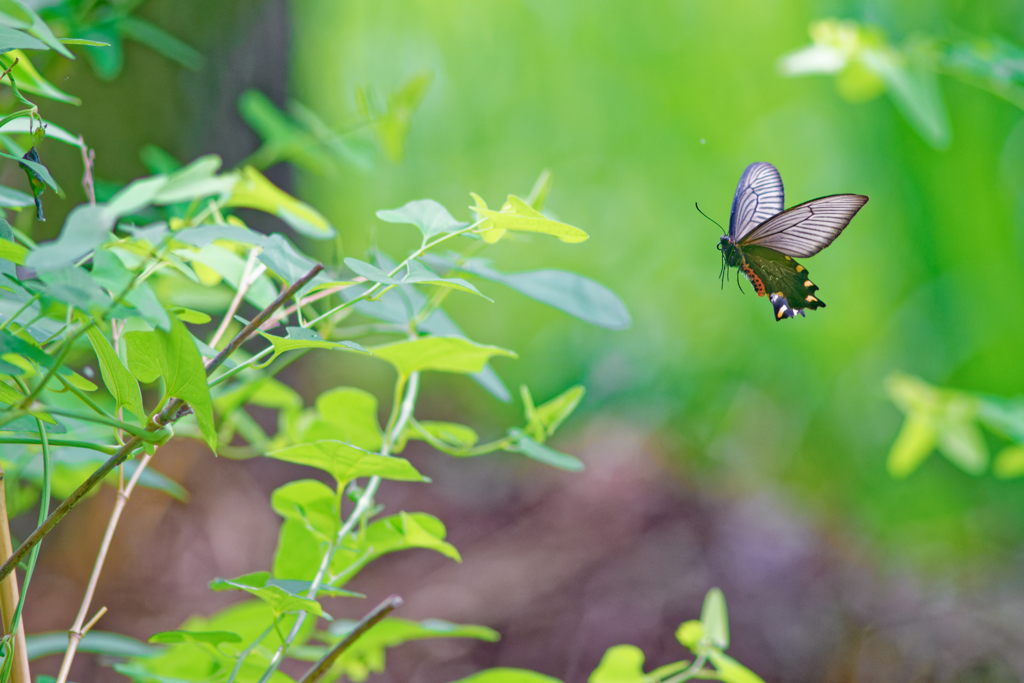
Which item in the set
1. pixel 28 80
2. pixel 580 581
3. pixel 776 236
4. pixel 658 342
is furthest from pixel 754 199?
pixel 658 342

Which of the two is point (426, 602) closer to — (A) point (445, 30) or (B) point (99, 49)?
(B) point (99, 49)

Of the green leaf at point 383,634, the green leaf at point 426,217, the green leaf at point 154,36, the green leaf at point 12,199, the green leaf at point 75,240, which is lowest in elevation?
the green leaf at point 383,634

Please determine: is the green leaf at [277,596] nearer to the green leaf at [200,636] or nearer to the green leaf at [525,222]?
the green leaf at [200,636]

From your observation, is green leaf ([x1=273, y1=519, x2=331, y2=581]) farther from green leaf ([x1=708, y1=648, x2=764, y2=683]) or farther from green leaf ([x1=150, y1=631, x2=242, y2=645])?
green leaf ([x1=708, y1=648, x2=764, y2=683])

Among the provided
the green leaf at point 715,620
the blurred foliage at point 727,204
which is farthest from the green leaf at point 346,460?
the blurred foliage at point 727,204

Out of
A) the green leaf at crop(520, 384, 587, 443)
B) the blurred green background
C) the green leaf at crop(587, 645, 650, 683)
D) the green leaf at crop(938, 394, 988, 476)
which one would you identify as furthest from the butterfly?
the blurred green background

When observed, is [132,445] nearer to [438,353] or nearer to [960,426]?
[438,353]

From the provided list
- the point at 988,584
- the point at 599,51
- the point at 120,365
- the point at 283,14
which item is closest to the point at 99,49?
the point at 120,365
